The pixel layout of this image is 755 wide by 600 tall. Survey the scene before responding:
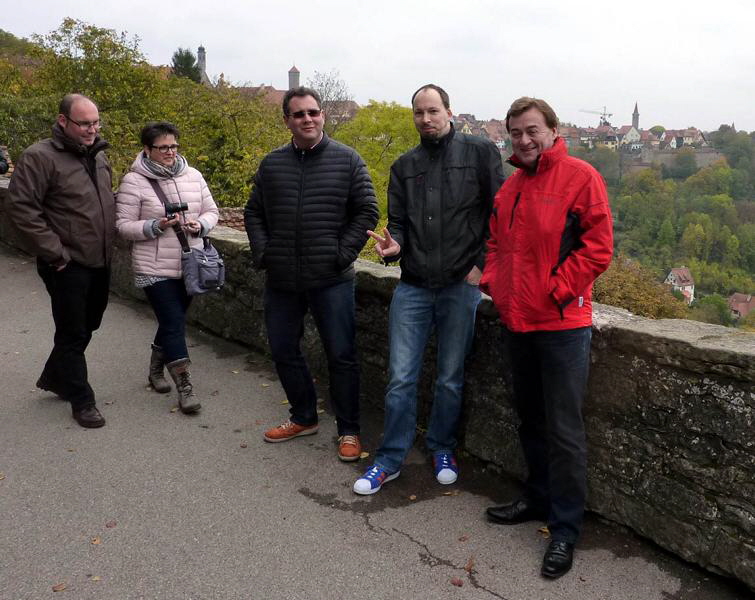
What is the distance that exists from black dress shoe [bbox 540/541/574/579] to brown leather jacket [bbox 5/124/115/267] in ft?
9.49

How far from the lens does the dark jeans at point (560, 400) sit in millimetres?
2727

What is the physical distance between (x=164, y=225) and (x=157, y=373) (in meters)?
1.19

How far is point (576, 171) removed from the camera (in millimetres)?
2643

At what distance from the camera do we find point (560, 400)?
2750mm

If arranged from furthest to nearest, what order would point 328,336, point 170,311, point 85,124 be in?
point 170,311 → point 85,124 → point 328,336

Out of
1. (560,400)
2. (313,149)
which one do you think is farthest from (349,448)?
(313,149)

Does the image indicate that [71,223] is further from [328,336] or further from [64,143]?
[328,336]

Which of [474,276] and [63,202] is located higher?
[63,202]

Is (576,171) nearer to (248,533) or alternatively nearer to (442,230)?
(442,230)

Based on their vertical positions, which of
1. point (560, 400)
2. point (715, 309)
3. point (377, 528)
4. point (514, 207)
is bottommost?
point (715, 309)

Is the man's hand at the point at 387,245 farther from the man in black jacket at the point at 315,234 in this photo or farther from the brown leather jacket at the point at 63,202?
the brown leather jacket at the point at 63,202

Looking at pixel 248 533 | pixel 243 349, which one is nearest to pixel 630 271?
pixel 243 349

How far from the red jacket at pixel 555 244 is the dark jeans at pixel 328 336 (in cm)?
109

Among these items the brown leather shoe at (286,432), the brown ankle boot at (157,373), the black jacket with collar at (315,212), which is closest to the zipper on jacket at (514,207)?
the black jacket with collar at (315,212)
